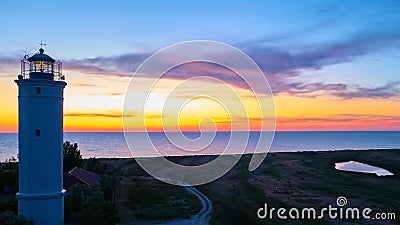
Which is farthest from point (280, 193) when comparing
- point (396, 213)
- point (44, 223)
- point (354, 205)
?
point (44, 223)

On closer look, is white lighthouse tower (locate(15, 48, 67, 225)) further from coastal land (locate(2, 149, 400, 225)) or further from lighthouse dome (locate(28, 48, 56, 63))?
coastal land (locate(2, 149, 400, 225))

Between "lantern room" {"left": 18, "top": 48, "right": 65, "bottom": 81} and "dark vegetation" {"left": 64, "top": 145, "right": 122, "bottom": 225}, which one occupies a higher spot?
"lantern room" {"left": 18, "top": 48, "right": 65, "bottom": 81}

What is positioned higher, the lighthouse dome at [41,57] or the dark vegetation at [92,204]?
the lighthouse dome at [41,57]

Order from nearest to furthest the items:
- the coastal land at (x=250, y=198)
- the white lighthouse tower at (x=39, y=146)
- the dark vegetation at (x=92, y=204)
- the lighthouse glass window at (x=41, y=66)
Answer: the white lighthouse tower at (x=39, y=146)
the lighthouse glass window at (x=41, y=66)
the dark vegetation at (x=92, y=204)
the coastal land at (x=250, y=198)

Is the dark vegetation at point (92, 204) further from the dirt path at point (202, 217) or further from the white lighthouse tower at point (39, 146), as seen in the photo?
the dirt path at point (202, 217)

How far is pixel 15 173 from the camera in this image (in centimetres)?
3027

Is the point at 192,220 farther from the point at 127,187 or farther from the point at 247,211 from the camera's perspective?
the point at 127,187

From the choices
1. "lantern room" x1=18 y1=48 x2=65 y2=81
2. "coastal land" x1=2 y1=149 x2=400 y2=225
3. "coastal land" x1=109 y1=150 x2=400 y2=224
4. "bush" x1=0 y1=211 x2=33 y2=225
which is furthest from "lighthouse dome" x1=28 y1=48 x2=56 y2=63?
"coastal land" x1=109 y1=150 x2=400 y2=224

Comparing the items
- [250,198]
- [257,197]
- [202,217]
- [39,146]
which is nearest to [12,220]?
[39,146]

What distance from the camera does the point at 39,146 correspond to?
16844 mm

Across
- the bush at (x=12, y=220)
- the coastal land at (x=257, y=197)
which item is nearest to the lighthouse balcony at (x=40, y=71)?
the bush at (x=12, y=220)

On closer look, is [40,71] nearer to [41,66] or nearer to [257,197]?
[41,66]

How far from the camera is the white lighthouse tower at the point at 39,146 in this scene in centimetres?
1678

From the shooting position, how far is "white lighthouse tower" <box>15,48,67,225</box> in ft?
55.1
